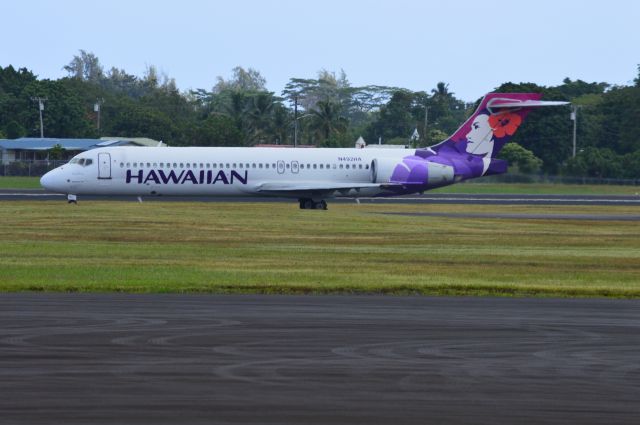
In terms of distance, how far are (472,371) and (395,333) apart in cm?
313

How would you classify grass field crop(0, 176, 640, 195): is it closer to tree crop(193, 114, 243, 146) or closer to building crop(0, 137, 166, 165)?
building crop(0, 137, 166, 165)

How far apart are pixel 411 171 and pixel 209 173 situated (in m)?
10.5

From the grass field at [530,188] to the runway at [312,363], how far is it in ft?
229

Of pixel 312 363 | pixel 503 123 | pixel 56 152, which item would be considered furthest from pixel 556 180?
pixel 312 363

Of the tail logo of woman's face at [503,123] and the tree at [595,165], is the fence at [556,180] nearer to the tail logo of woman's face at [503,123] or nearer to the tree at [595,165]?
the tree at [595,165]

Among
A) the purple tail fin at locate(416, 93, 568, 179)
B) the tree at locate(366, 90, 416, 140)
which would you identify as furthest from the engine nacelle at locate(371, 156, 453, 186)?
the tree at locate(366, 90, 416, 140)

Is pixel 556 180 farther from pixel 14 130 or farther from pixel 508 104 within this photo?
pixel 14 130

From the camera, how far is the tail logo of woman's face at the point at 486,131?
6272 centimetres

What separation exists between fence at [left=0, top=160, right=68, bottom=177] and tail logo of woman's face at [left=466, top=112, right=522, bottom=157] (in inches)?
2260

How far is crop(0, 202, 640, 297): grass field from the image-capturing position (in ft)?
81.2

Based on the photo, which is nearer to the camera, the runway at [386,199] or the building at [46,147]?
the runway at [386,199]

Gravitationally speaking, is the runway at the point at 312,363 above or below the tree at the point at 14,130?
below

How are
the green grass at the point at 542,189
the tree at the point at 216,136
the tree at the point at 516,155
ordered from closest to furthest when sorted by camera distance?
the green grass at the point at 542,189
the tree at the point at 516,155
the tree at the point at 216,136

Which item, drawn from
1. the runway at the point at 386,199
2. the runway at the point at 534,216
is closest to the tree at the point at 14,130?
the runway at the point at 386,199
